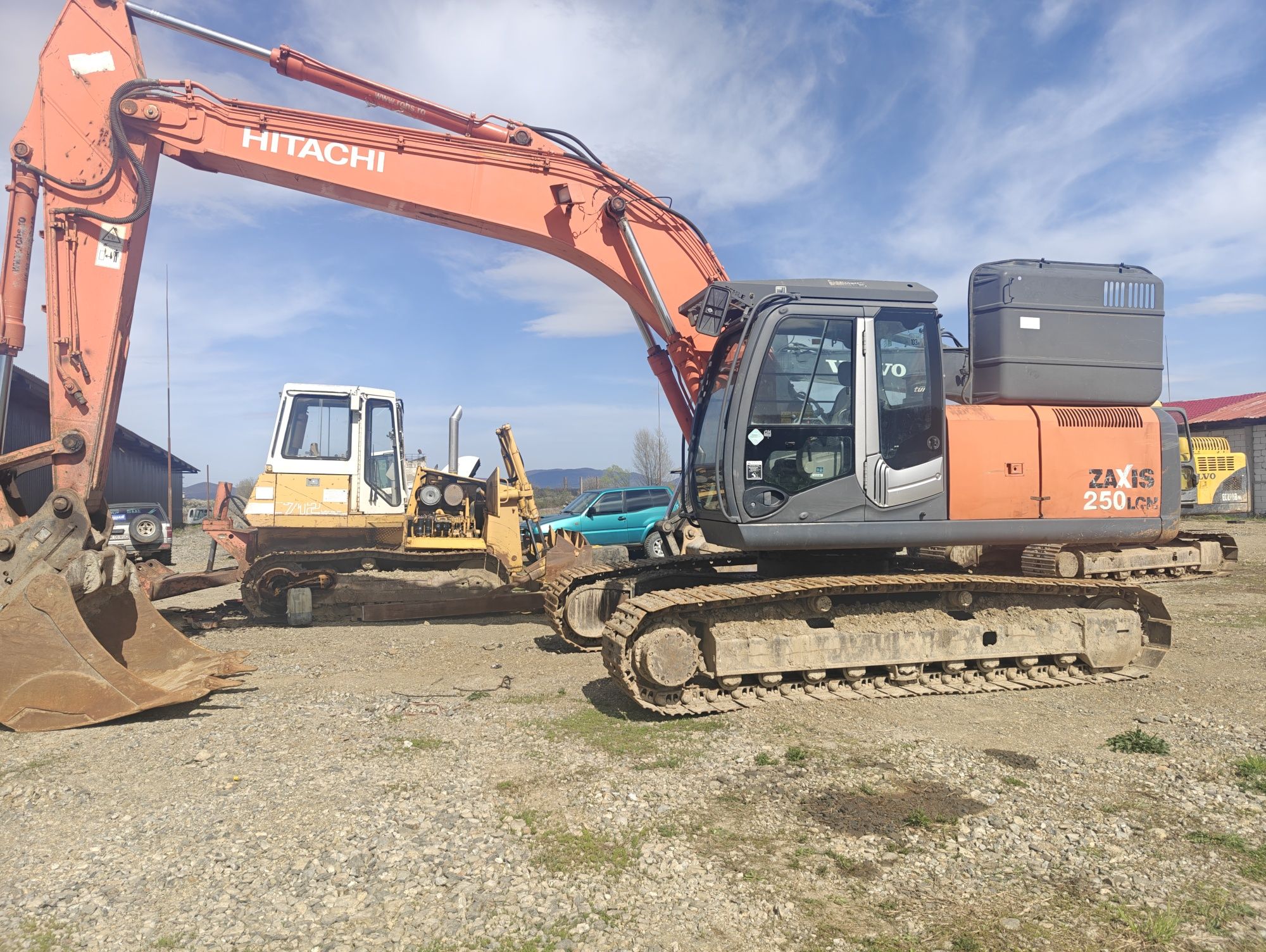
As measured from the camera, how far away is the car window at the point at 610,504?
727 inches

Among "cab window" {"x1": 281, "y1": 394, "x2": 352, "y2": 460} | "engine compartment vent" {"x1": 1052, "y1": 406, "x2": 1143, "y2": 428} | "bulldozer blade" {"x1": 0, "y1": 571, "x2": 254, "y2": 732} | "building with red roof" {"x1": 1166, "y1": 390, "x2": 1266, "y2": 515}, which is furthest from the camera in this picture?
"building with red roof" {"x1": 1166, "y1": 390, "x2": 1266, "y2": 515}

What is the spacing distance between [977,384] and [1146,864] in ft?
13.6

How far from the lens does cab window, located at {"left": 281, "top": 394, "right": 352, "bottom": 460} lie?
10.9 meters

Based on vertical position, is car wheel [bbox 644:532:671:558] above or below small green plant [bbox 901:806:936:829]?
above

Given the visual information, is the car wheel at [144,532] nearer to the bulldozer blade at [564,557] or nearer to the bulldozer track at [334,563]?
the bulldozer track at [334,563]

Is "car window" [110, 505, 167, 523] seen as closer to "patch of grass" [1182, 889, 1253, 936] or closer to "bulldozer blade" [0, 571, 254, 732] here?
"bulldozer blade" [0, 571, 254, 732]

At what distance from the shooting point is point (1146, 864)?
3621 mm

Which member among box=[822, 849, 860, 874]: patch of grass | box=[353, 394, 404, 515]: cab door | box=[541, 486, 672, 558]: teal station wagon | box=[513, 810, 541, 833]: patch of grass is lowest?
box=[822, 849, 860, 874]: patch of grass

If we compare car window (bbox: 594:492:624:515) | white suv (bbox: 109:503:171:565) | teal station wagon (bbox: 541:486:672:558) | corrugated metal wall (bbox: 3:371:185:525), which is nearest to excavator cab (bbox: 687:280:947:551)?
corrugated metal wall (bbox: 3:371:185:525)

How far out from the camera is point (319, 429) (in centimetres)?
1099

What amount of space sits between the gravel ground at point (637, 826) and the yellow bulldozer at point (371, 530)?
4086 millimetres

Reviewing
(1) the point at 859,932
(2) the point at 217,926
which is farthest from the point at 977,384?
(2) the point at 217,926

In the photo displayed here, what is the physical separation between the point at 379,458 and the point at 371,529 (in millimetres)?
989

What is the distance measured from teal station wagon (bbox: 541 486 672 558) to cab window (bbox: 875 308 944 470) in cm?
1165
